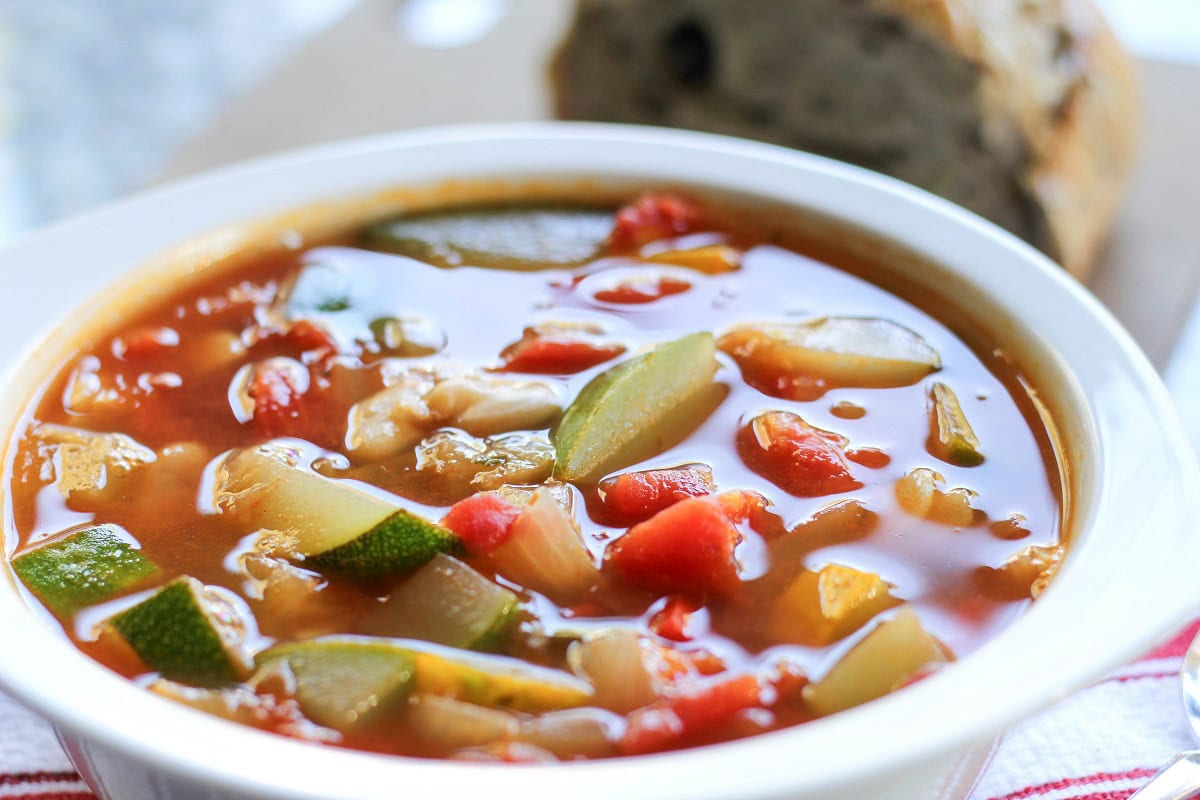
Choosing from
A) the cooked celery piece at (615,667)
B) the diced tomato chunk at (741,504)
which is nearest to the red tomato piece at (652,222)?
the diced tomato chunk at (741,504)

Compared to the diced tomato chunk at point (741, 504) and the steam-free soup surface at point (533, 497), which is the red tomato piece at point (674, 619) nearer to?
the steam-free soup surface at point (533, 497)

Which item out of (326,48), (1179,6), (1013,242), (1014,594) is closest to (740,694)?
(1014,594)

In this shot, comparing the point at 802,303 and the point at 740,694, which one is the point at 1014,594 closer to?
the point at 740,694

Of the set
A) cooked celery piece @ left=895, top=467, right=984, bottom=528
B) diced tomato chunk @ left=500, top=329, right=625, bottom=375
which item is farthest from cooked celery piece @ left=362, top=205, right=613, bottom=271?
cooked celery piece @ left=895, top=467, right=984, bottom=528

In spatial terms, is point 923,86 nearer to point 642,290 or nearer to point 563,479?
point 642,290

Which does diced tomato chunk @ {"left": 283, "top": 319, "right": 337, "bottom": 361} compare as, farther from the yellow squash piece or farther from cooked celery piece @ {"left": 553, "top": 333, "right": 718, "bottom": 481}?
the yellow squash piece

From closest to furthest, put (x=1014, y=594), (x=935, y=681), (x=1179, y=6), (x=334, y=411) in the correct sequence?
1. (x=935, y=681)
2. (x=1014, y=594)
3. (x=334, y=411)
4. (x=1179, y=6)

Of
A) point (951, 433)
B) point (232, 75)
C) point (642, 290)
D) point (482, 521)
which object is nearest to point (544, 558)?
point (482, 521)

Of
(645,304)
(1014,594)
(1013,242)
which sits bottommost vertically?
(1014,594)
